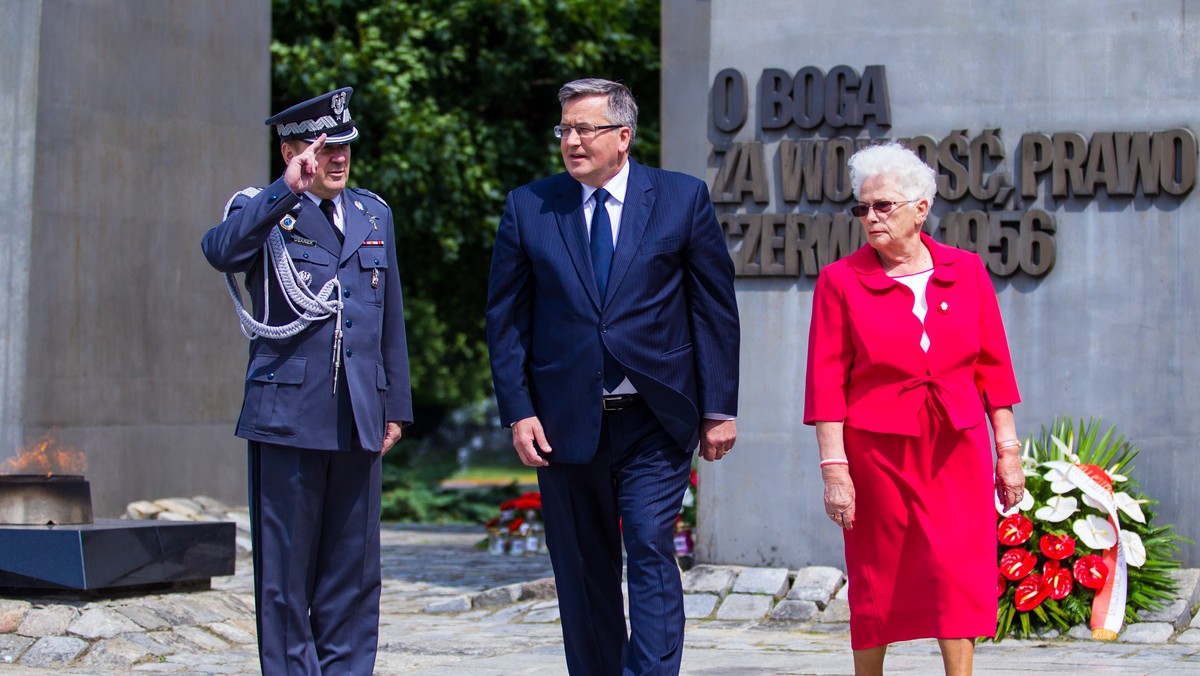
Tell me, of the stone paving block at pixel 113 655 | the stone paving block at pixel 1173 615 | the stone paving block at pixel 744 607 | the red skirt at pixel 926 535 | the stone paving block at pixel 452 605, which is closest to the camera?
the red skirt at pixel 926 535

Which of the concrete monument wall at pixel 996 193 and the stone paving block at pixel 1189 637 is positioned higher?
the concrete monument wall at pixel 996 193

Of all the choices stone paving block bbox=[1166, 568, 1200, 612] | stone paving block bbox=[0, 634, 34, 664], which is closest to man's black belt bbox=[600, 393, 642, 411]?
stone paving block bbox=[0, 634, 34, 664]

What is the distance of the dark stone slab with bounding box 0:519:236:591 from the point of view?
7332 mm

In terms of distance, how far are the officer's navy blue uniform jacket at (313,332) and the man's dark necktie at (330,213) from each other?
0.08ft

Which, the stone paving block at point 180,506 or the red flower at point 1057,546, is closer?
the red flower at point 1057,546

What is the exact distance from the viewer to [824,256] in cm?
A: 855

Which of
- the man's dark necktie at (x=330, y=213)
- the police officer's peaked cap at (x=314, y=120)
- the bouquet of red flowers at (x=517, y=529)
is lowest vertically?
the bouquet of red flowers at (x=517, y=529)

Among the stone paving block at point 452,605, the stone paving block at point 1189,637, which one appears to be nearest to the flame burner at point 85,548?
the stone paving block at point 452,605

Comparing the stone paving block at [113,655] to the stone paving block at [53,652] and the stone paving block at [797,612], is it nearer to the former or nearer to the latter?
the stone paving block at [53,652]

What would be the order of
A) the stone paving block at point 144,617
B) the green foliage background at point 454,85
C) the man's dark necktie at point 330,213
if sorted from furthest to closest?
the green foliage background at point 454,85, the stone paving block at point 144,617, the man's dark necktie at point 330,213

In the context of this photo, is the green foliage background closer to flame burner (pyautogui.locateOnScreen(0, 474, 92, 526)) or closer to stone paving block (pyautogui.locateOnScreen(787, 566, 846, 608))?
flame burner (pyautogui.locateOnScreen(0, 474, 92, 526))

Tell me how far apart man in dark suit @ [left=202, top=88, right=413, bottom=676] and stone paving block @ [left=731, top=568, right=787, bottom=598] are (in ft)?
11.6

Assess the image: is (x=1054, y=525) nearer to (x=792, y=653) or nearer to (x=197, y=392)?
(x=792, y=653)

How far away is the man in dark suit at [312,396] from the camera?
4953 millimetres
